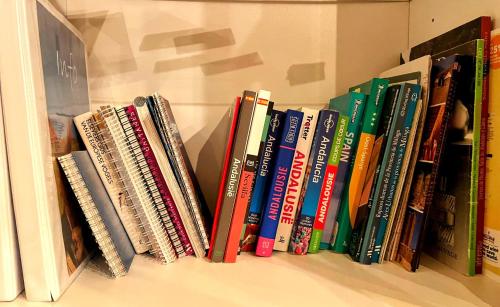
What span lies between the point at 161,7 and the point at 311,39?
391mm

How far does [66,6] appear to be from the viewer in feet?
2.93

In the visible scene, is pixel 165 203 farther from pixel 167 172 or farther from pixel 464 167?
pixel 464 167

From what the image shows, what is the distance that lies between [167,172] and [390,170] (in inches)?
16.5

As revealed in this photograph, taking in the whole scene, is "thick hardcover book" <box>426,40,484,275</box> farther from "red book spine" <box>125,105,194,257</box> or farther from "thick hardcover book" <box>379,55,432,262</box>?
"red book spine" <box>125,105,194,257</box>

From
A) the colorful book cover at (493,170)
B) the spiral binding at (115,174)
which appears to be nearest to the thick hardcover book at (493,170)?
the colorful book cover at (493,170)

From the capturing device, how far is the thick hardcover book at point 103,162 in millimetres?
665

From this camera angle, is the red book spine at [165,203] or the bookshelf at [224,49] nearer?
the red book spine at [165,203]

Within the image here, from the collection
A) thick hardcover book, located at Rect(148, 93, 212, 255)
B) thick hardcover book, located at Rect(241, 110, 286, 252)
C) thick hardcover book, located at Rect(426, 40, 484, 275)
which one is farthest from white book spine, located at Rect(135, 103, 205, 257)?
thick hardcover book, located at Rect(426, 40, 484, 275)

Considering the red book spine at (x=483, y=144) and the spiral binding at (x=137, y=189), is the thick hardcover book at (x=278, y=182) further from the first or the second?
the red book spine at (x=483, y=144)

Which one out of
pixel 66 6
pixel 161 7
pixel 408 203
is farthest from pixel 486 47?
pixel 66 6

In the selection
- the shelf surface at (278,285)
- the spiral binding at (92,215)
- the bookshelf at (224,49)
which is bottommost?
the shelf surface at (278,285)

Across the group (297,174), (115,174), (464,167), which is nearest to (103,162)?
(115,174)

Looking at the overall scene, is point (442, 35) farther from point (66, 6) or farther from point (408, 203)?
point (66, 6)

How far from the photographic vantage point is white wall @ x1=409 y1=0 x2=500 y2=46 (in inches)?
25.9
